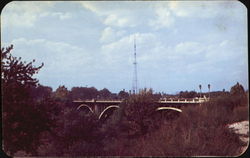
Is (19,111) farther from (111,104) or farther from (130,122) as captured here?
(111,104)

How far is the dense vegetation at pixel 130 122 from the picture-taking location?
7.45 metres

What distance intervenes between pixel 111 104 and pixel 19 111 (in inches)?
224

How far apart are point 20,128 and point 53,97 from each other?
1368mm

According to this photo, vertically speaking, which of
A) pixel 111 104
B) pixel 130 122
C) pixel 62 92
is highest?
pixel 62 92

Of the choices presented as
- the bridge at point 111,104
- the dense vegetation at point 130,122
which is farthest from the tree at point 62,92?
the bridge at point 111,104

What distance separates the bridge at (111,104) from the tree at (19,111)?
344cm

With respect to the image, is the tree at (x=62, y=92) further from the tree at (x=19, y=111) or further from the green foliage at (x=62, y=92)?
the tree at (x=19, y=111)

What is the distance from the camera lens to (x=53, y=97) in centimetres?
859

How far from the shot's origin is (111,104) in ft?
42.3

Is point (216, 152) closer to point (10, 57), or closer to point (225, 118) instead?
point (225, 118)

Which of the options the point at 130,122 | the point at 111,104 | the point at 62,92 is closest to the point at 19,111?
the point at 62,92

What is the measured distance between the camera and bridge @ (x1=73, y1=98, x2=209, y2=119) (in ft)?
35.1

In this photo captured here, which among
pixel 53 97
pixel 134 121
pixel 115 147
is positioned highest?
pixel 53 97

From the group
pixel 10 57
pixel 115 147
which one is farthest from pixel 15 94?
pixel 115 147
